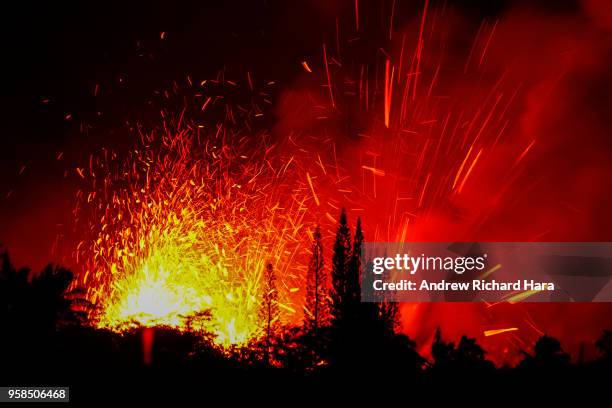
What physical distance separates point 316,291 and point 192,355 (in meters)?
15.5

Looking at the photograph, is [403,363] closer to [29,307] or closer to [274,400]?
[274,400]

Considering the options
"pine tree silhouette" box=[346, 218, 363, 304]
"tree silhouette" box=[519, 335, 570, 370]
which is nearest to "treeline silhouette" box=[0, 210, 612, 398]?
"tree silhouette" box=[519, 335, 570, 370]

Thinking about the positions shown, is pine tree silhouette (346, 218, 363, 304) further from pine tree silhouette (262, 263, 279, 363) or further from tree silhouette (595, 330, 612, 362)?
tree silhouette (595, 330, 612, 362)

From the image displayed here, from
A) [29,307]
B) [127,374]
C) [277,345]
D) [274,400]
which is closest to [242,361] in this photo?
[277,345]

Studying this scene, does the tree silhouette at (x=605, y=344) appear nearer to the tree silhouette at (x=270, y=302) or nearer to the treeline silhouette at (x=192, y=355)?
the treeline silhouette at (x=192, y=355)

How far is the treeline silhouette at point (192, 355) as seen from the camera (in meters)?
23.9

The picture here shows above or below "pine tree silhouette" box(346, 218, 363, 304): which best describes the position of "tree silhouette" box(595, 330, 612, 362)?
below

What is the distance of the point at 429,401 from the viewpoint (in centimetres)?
2119

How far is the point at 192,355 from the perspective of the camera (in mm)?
32969

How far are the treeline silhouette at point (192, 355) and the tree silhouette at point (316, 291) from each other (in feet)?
8.84

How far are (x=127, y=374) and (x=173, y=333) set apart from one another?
14.7 m

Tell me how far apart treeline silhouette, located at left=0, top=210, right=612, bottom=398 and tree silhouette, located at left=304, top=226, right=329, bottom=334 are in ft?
8.84

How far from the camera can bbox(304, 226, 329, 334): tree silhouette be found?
46.9m

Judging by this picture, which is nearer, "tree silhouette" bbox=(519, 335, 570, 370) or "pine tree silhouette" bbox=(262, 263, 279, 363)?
"tree silhouette" bbox=(519, 335, 570, 370)
